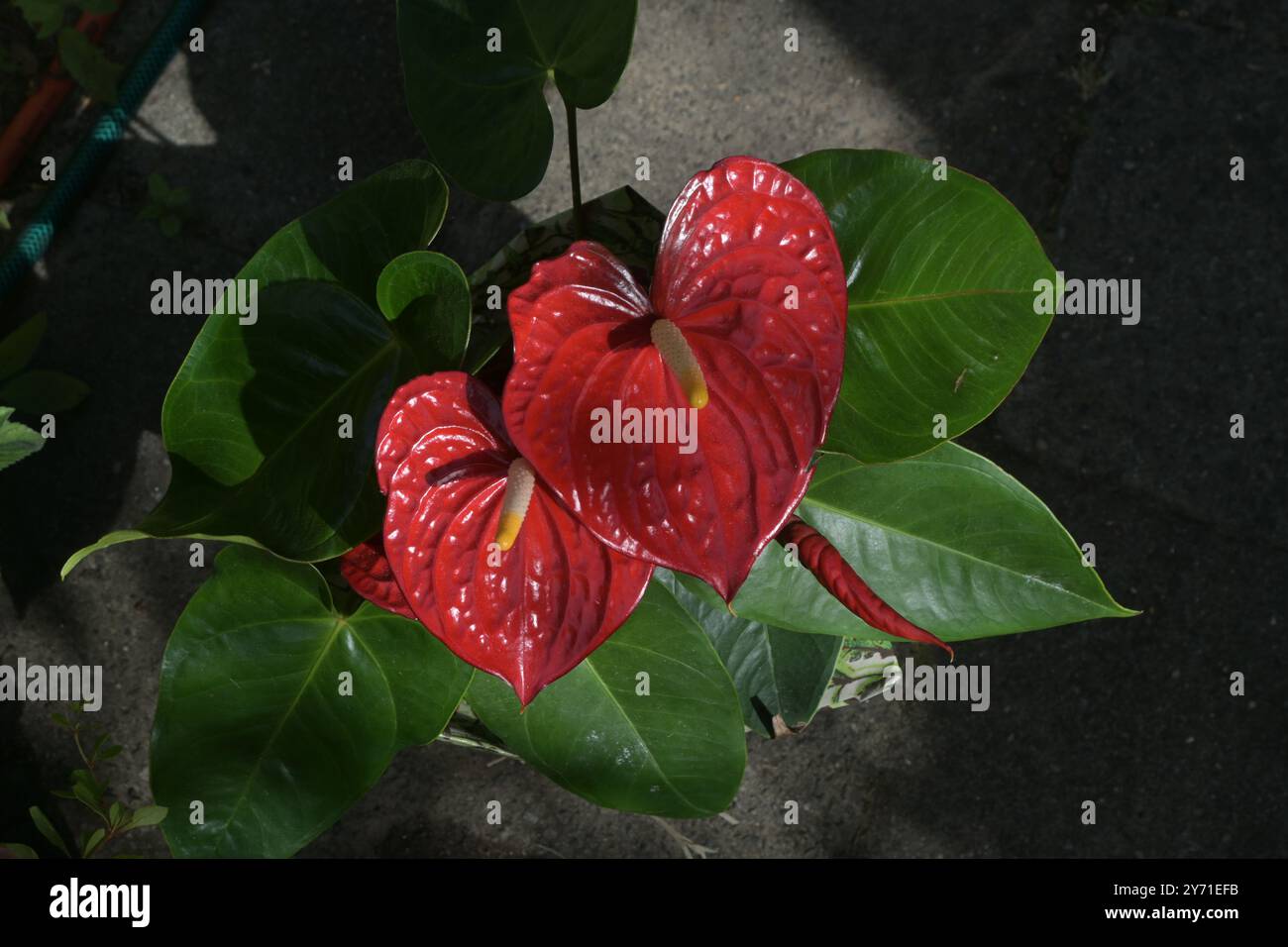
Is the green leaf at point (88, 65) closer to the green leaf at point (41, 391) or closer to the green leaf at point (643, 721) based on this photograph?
the green leaf at point (41, 391)

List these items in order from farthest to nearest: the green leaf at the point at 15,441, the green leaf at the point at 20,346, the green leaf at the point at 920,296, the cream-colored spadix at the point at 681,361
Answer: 1. the green leaf at the point at 20,346
2. the green leaf at the point at 15,441
3. the green leaf at the point at 920,296
4. the cream-colored spadix at the point at 681,361

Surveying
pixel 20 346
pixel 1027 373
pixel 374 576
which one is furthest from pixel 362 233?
pixel 1027 373

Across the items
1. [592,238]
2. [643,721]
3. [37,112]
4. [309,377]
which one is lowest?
[643,721]

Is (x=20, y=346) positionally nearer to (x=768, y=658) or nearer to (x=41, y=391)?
(x=41, y=391)

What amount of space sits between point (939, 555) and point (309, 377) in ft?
1.55

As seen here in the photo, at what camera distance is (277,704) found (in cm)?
81

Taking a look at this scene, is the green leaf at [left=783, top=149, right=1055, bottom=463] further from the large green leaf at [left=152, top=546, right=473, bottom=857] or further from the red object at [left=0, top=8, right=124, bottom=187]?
the red object at [left=0, top=8, right=124, bottom=187]

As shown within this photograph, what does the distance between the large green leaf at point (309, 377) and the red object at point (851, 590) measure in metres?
0.26

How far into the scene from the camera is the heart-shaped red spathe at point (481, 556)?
66cm

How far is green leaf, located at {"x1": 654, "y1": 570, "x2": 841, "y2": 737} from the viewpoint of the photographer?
35.5 inches

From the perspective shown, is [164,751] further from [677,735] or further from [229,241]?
[229,241]

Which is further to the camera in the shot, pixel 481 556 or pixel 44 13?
pixel 44 13

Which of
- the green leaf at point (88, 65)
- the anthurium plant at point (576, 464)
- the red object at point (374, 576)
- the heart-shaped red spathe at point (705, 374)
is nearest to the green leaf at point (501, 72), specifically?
the anthurium plant at point (576, 464)
